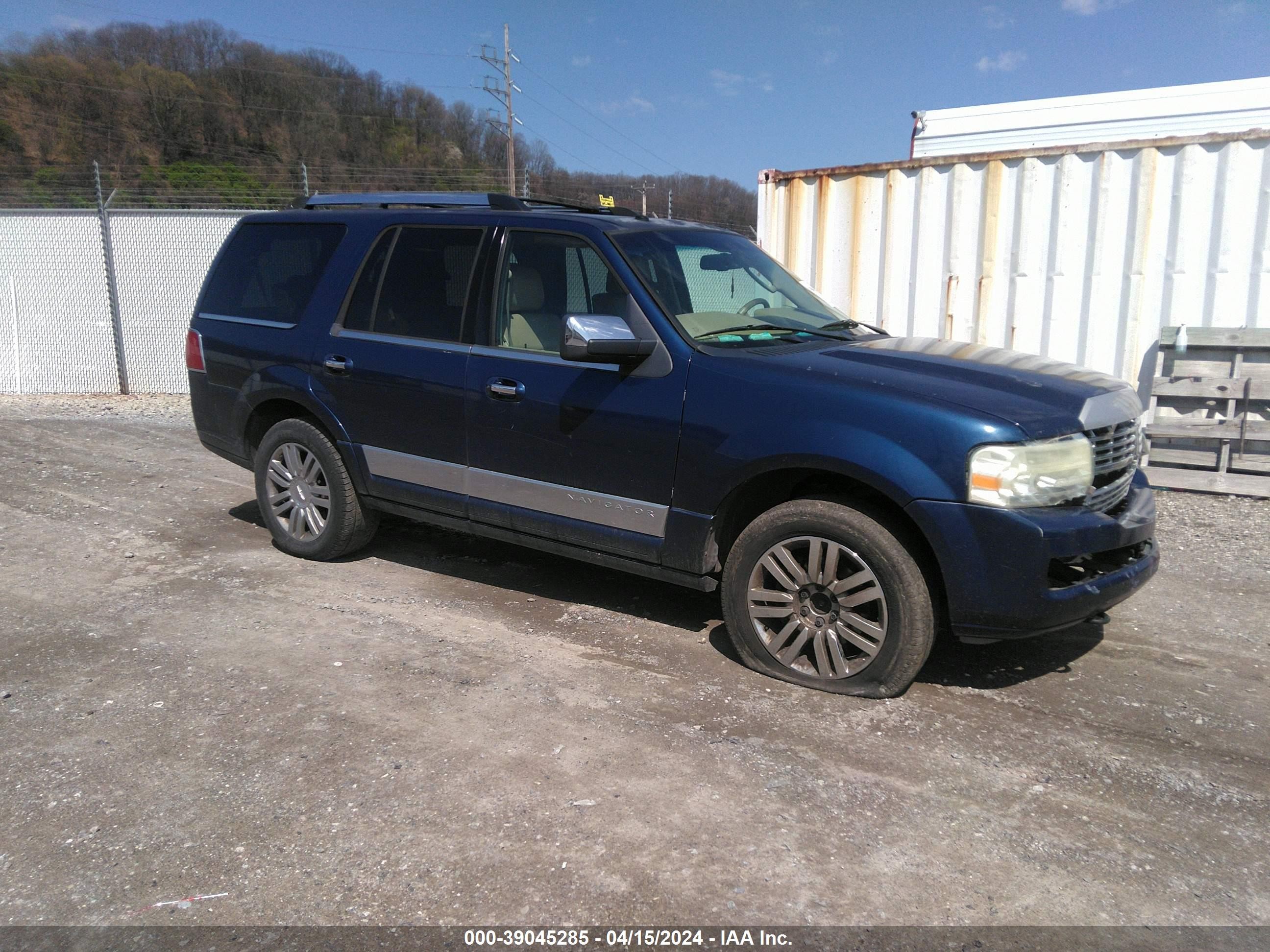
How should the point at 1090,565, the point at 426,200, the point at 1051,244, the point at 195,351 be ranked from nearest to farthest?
the point at 1090,565
the point at 426,200
the point at 195,351
the point at 1051,244

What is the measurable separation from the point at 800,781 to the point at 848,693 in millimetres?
688

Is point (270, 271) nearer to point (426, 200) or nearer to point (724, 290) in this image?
point (426, 200)

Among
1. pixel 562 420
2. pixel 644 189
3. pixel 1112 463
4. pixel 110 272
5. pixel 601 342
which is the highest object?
pixel 644 189

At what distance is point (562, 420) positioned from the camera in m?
4.28

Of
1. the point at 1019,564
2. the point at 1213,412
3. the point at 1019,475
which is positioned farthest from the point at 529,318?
the point at 1213,412

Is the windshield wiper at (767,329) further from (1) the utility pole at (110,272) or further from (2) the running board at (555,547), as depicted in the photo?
(1) the utility pole at (110,272)

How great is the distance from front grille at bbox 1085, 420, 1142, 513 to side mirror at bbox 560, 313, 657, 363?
181 cm

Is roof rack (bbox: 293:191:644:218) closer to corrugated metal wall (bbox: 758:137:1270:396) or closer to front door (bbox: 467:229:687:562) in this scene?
front door (bbox: 467:229:687:562)

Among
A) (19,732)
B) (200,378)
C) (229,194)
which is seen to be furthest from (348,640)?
(229,194)

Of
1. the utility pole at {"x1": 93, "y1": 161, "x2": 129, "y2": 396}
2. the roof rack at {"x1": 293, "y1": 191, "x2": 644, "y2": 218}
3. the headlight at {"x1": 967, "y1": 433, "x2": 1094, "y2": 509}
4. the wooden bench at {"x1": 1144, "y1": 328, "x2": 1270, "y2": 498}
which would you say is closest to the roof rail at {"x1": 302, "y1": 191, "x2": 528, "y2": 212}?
the roof rack at {"x1": 293, "y1": 191, "x2": 644, "y2": 218}

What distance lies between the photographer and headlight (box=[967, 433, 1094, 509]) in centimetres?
337

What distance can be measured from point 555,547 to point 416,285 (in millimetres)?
1588

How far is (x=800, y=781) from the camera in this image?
316 cm

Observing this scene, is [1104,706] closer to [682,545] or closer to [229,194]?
[682,545]
